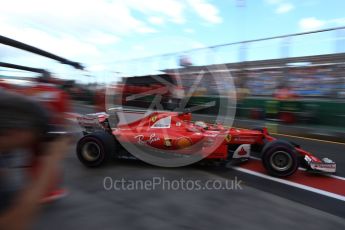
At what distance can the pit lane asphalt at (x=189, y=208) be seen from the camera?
347 centimetres

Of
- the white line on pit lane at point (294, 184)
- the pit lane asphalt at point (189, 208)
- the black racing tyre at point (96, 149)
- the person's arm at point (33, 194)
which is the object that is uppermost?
the person's arm at point (33, 194)

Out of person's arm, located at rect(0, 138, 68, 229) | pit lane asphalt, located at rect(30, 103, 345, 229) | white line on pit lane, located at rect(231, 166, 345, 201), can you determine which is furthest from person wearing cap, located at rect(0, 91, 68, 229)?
white line on pit lane, located at rect(231, 166, 345, 201)

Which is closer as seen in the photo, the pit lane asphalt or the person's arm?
the person's arm

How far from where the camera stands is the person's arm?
3.56ft

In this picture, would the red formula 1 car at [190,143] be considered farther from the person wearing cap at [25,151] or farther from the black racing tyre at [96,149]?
the person wearing cap at [25,151]

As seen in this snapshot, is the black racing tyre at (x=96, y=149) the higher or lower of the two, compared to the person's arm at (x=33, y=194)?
lower

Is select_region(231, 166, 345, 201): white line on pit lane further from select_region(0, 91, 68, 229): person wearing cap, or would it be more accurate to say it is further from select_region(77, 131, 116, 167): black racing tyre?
select_region(0, 91, 68, 229): person wearing cap

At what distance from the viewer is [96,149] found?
18.5 ft

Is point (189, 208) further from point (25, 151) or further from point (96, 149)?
point (25, 151)

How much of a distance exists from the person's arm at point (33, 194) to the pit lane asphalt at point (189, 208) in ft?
7.67

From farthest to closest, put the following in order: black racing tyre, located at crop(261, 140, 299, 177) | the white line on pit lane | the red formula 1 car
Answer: the red formula 1 car
black racing tyre, located at crop(261, 140, 299, 177)
the white line on pit lane

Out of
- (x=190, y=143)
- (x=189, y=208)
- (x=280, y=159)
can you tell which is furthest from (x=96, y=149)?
(x=280, y=159)

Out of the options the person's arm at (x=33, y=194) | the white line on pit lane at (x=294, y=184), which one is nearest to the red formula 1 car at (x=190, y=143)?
the white line on pit lane at (x=294, y=184)

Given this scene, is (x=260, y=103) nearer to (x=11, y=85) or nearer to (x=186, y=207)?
(x=186, y=207)
